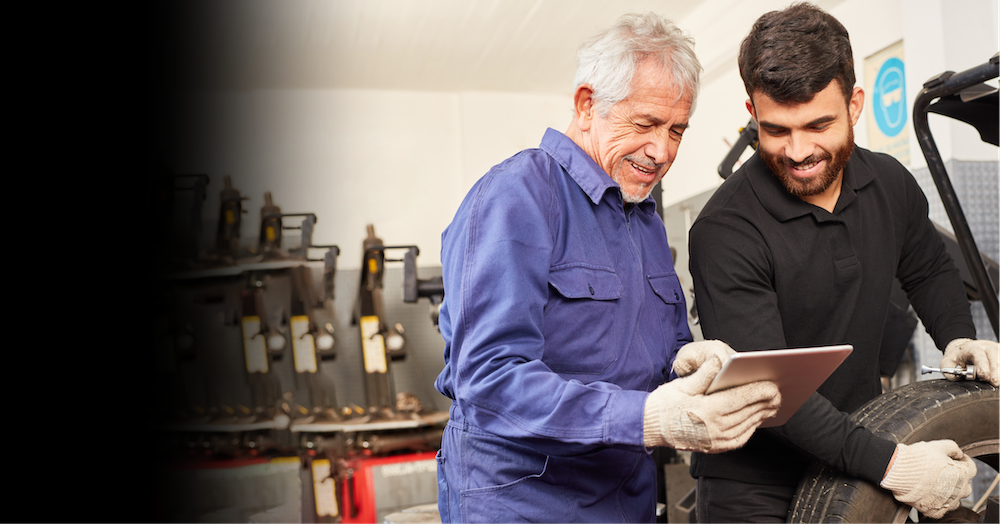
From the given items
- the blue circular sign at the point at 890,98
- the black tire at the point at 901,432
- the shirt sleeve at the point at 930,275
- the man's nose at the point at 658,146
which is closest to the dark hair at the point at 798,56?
the man's nose at the point at 658,146

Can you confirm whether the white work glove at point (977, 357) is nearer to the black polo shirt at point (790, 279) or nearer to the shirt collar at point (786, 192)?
the black polo shirt at point (790, 279)

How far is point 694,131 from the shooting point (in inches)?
216

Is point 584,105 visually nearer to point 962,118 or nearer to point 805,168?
point 805,168

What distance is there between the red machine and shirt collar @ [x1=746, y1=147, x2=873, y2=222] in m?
3.42

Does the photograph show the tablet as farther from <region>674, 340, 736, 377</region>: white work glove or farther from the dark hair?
the dark hair

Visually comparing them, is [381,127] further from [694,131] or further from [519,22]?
[694,131]

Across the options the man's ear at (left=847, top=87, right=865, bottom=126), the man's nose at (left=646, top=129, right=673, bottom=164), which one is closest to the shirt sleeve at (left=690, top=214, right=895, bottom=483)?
the man's nose at (left=646, top=129, right=673, bottom=164)

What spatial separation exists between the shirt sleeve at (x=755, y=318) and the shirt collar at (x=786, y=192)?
8 centimetres

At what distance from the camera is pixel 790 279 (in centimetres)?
145

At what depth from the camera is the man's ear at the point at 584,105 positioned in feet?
4.47

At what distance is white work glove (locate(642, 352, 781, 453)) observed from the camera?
100 centimetres

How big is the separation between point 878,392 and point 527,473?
0.91 metres

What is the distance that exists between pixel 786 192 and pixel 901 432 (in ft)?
A: 1.76

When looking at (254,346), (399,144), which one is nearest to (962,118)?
(254,346)
